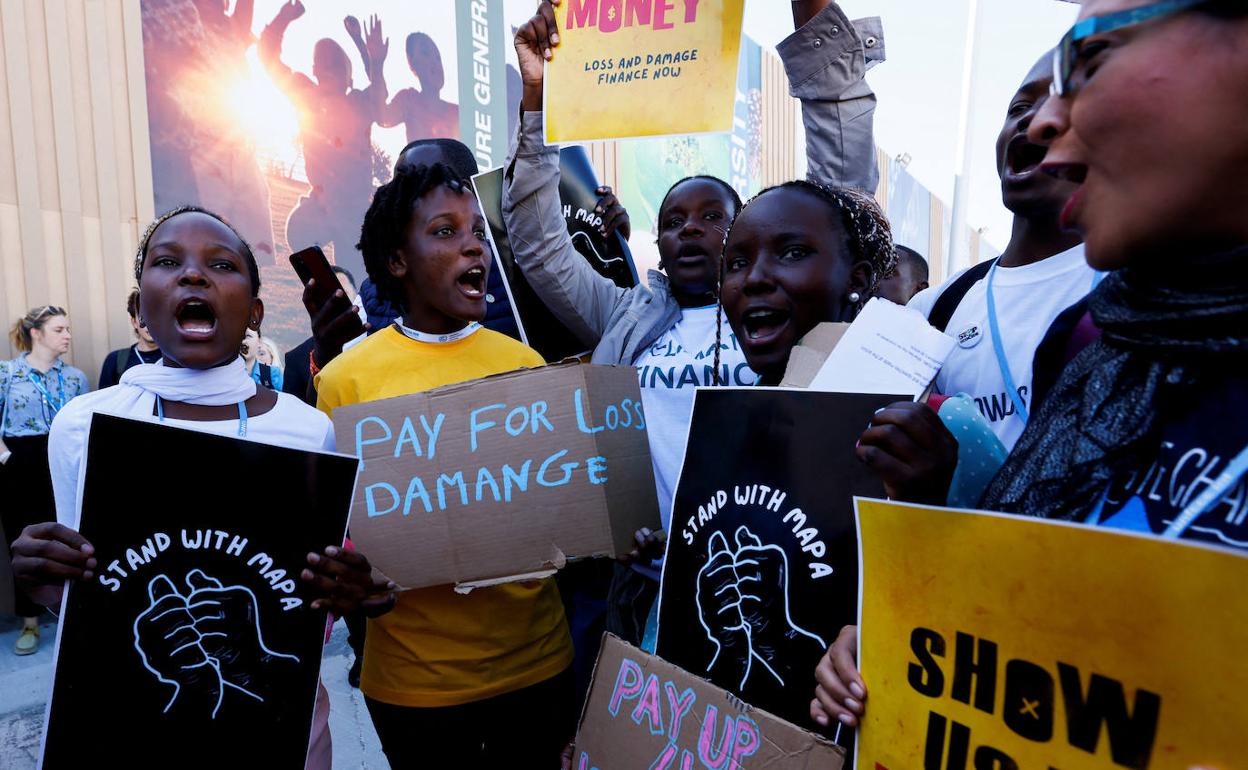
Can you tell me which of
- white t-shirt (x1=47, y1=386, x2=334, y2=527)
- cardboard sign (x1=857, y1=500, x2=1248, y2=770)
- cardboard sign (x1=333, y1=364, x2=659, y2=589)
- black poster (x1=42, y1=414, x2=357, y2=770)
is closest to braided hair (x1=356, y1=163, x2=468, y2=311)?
white t-shirt (x1=47, y1=386, x2=334, y2=527)

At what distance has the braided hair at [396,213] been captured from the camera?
2.11 meters

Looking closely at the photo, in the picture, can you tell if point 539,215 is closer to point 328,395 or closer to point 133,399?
point 328,395

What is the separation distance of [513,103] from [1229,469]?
885 centimetres

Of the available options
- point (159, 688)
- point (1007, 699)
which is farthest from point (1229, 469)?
point (159, 688)

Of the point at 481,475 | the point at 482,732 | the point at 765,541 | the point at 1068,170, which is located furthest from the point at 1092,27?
the point at 482,732

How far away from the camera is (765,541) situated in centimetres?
125

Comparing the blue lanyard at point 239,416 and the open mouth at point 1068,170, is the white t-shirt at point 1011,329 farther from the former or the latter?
the blue lanyard at point 239,416

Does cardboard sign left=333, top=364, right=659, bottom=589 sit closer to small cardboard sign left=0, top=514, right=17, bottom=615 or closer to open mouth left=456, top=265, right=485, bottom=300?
open mouth left=456, top=265, right=485, bottom=300

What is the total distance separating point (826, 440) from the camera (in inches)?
48.2

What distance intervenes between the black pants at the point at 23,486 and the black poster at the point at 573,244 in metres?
3.75

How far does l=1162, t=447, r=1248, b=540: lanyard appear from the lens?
658mm

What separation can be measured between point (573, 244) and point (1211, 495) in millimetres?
2200

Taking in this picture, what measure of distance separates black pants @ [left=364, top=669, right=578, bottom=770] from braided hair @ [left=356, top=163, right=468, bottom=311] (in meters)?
1.08

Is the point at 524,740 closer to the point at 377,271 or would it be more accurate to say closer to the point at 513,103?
the point at 377,271
